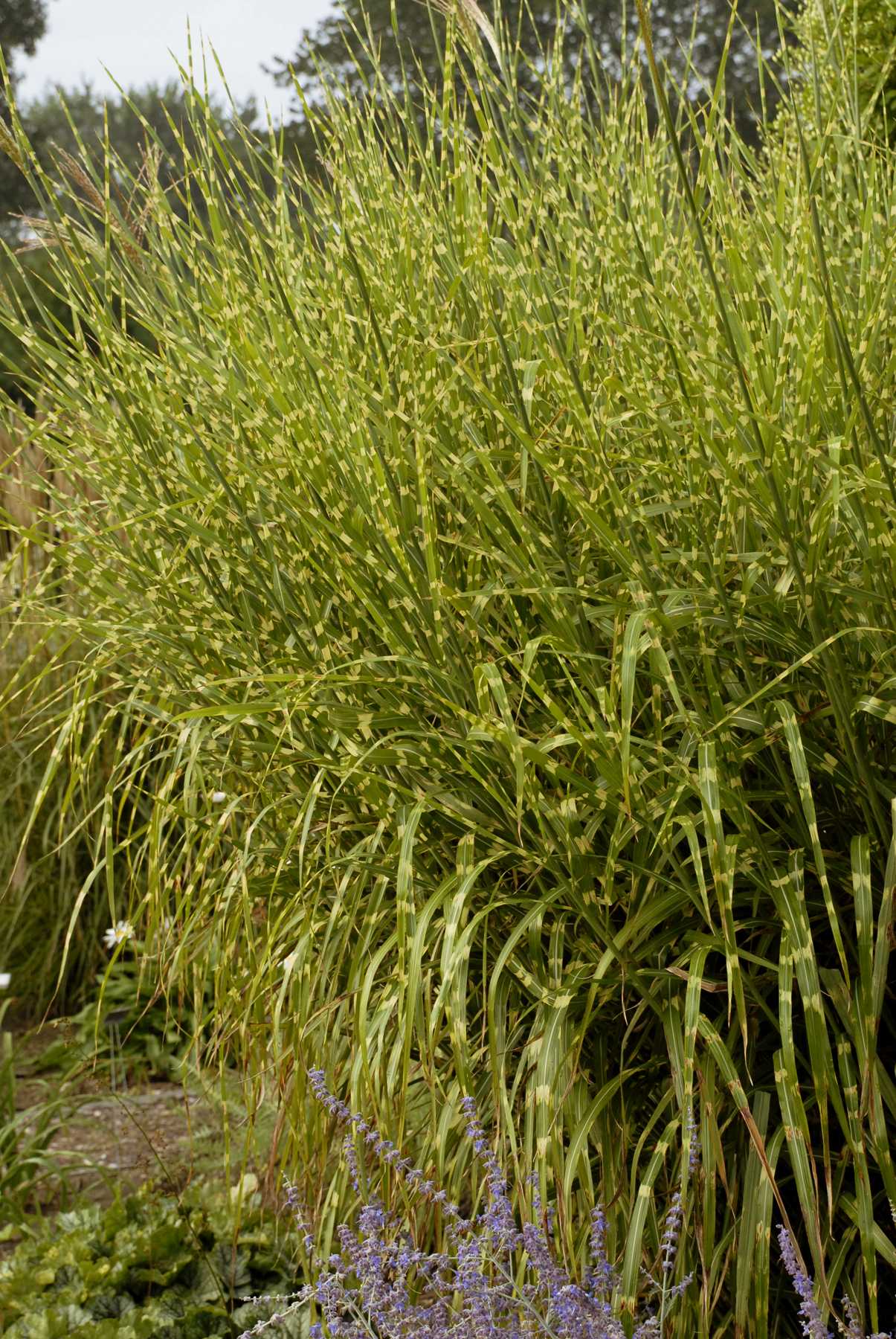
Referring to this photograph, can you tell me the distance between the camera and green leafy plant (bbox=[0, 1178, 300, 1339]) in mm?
2221

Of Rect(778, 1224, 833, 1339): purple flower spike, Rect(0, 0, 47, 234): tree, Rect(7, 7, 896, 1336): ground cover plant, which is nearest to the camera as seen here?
Rect(778, 1224, 833, 1339): purple flower spike

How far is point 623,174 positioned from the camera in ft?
7.30

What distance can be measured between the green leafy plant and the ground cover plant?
0.29 m

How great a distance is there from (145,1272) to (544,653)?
4.61 feet

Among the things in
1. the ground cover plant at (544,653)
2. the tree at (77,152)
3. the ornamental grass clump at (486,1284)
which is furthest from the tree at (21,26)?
the ornamental grass clump at (486,1284)

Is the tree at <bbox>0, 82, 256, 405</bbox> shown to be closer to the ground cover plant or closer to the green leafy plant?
the ground cover plant

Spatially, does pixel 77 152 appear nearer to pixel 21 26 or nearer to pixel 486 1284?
pixel 486 1284

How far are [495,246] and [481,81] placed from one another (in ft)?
0.90

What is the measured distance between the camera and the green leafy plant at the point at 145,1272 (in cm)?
222

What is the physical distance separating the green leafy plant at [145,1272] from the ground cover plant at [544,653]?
11.3 inches

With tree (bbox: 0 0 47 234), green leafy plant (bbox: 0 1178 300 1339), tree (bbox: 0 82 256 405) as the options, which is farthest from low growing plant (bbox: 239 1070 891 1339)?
tree (bbox: 0 0 47 234)

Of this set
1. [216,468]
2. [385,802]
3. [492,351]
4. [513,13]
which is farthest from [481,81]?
[513,13]

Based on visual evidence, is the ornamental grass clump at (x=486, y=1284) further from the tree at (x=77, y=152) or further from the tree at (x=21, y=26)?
the tree at (x=21, y=26)

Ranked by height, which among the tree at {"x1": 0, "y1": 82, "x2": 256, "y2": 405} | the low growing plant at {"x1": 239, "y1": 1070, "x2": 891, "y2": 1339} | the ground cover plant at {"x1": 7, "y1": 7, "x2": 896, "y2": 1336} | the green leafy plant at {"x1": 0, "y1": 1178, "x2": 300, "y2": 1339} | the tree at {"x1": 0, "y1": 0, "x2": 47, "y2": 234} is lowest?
the green leafy plant at {"x1": 0, "y1": 1178, "x2": 300, "y2": 1339}
